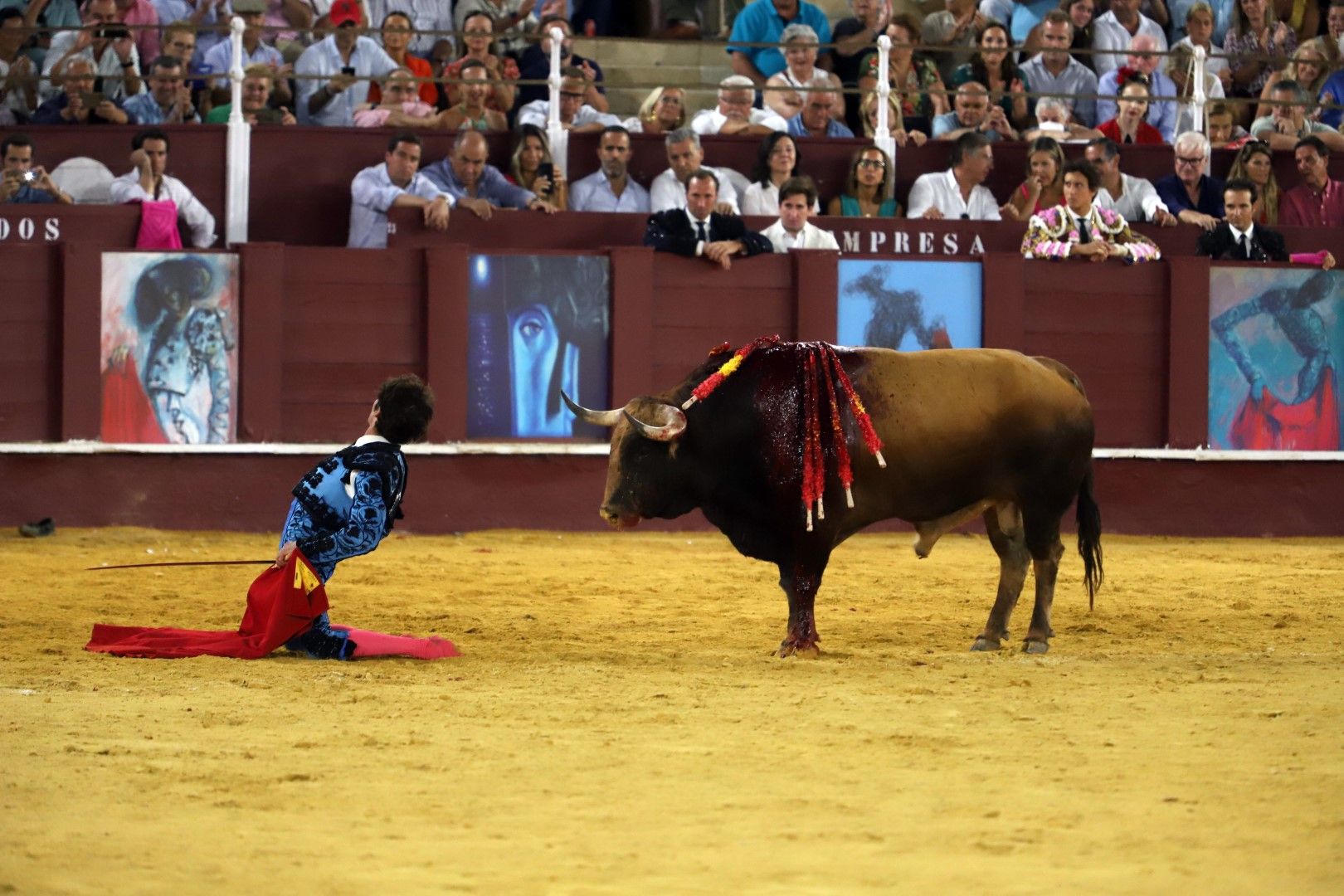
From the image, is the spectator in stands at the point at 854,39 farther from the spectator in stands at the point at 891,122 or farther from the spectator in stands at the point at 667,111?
the spectator in stands at the point at 667,111

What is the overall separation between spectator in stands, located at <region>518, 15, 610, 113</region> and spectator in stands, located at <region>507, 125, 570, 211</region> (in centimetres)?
111

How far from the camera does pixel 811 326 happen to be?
37.2 feet

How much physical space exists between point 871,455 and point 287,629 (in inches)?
83.4

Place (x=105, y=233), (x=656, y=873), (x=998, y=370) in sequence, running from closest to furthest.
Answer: (x=656, y=873) → (x=998, y=370) → (x=105, y=233)

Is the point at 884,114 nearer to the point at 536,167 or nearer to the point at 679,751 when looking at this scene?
the point at 536,167

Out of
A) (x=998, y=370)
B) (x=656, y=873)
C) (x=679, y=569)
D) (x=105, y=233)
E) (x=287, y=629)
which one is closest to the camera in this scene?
(x=656, y=873)

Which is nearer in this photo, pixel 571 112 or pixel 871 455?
pixel 871 455

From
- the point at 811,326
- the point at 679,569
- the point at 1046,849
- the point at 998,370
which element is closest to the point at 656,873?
the point at 1046,849

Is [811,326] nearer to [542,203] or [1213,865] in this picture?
[542,203]

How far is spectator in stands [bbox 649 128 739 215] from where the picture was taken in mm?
11250

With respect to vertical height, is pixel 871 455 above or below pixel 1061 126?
below

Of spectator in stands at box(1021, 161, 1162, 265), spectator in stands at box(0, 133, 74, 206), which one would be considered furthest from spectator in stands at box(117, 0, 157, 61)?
spectator in stands at box(1021, 161, 1162, 265)

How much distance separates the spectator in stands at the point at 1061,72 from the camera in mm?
13117

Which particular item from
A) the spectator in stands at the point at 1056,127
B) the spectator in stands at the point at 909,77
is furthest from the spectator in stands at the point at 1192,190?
the spectator in stands at the point at 909,77
